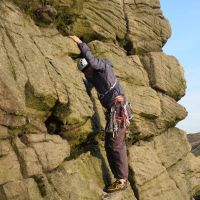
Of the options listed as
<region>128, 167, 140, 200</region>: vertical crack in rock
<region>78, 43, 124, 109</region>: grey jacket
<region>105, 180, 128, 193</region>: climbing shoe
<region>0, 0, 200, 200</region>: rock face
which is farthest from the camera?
<region>128, 167, 140, 200</region>: vertical crack in rock

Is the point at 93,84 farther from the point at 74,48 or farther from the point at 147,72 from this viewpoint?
the point at 147,72

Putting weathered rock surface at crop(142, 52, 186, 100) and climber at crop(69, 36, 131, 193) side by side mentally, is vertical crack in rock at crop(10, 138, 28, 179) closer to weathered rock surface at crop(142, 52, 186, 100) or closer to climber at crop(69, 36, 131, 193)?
climber at crop(69, 36, 131, 193)

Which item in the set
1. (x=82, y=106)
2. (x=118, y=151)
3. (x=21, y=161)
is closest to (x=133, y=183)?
(x=118, y=151)

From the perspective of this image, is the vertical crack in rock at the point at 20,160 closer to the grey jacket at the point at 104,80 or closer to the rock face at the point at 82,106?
the rock face at the point at 82,106

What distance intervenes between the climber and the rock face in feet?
2.96

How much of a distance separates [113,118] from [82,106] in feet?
5.45

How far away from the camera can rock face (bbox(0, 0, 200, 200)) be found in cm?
1670

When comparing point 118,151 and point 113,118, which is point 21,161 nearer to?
point 118,151

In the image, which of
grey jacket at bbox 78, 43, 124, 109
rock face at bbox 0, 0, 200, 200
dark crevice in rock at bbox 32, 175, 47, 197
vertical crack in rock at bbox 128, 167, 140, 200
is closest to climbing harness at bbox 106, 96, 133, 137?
grey jacket at bbox 78, 43, 124, 109

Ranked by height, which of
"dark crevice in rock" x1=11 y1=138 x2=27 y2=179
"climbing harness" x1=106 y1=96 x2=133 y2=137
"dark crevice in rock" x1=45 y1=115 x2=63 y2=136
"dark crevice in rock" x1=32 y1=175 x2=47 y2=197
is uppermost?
"climbing harness" x1=106 y1=96 x2=133 y2=137

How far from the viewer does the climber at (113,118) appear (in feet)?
64.8

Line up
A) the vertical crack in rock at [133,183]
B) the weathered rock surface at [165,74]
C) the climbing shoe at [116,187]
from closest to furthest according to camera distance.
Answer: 1. the climbing shoe at [116,187]
2. the vertical crack in rock at [133,183]
3. the weathered rock surface at [165,74]

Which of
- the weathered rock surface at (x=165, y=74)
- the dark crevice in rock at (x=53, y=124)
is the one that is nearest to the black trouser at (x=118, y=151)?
the dark crevice in rock at (x=53, y=124)

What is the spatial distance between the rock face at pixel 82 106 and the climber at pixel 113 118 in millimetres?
901
